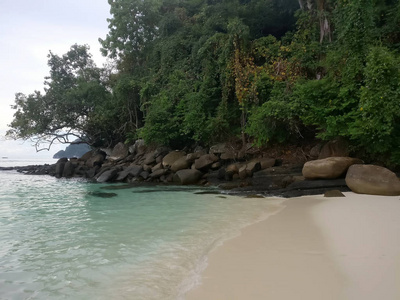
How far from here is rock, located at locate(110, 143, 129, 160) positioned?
19558 mm

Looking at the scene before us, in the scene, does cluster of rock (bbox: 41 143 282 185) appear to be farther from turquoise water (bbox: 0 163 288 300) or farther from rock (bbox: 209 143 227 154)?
turquoise water (bbox: 0 163 288 300)

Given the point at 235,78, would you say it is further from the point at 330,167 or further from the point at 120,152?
the point at 120,152

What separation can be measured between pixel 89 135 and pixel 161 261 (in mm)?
21148

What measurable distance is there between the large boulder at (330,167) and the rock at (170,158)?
7640 millimetres

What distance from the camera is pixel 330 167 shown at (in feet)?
26.0

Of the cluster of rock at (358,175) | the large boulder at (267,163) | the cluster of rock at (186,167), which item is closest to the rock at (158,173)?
the cluster of rock at (186,167)

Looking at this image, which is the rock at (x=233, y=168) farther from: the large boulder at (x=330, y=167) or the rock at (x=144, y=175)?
the rock at (x=144, y=175)

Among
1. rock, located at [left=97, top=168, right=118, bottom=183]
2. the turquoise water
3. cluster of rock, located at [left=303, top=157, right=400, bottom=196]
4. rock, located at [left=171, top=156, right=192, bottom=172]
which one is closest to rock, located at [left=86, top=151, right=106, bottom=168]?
rock, located at [left=97, top=168, right=118, bottom=183]

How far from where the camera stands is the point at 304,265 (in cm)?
269

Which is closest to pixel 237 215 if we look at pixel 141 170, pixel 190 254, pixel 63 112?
pixel 190 254

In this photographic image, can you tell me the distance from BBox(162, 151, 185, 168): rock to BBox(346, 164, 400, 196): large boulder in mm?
8812

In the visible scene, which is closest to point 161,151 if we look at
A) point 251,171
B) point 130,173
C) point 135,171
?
point 135,171

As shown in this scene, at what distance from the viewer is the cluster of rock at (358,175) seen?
6.47 meters

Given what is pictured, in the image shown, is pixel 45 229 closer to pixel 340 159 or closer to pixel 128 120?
pixel 340 159
